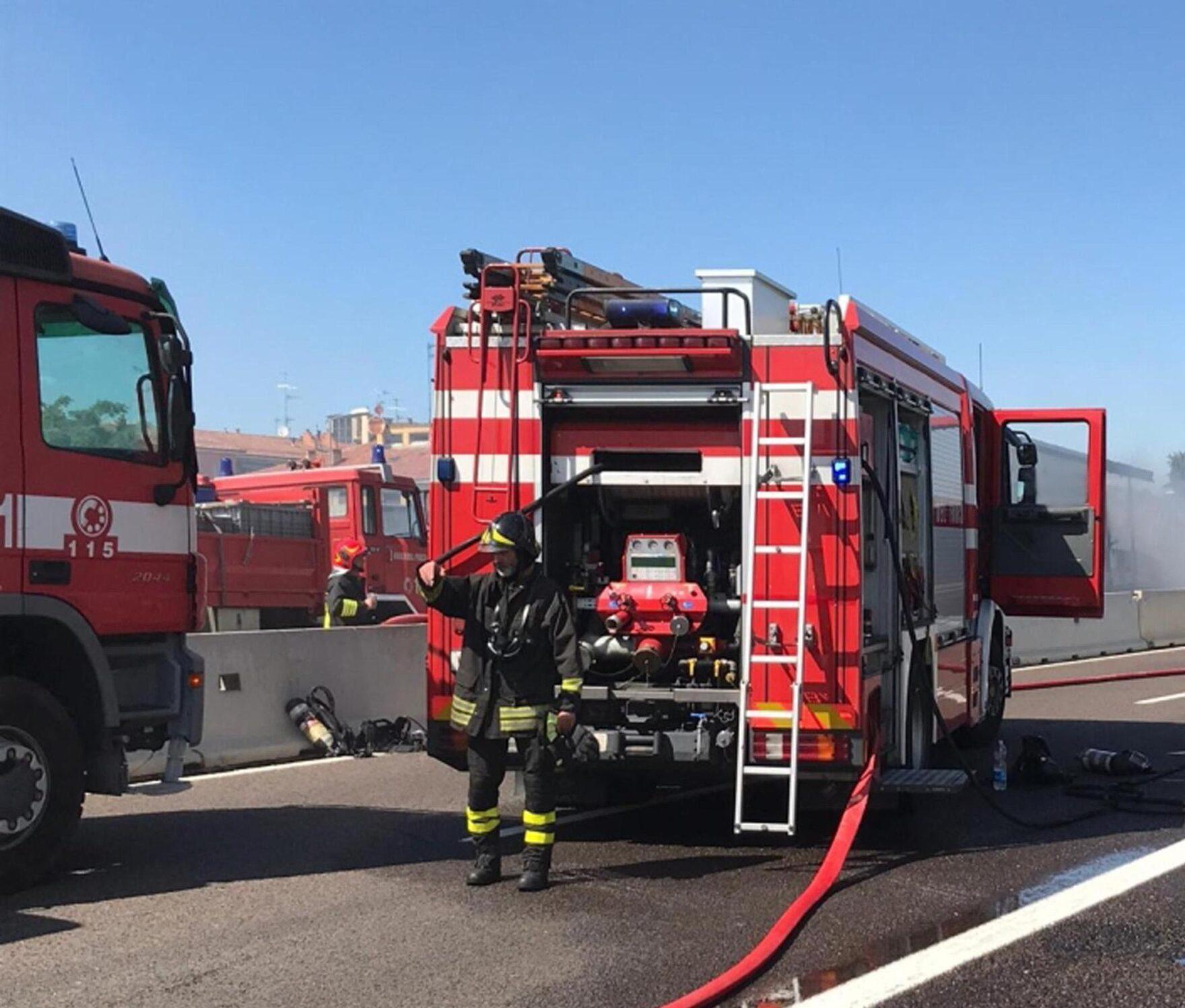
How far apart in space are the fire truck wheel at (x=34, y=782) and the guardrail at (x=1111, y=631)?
623 inches

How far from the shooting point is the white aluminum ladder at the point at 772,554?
7457 millimetres

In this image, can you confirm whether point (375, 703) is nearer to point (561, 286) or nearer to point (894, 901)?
point (561, 286)

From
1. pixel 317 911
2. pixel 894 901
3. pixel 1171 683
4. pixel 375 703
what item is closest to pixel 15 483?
pixel 317 911

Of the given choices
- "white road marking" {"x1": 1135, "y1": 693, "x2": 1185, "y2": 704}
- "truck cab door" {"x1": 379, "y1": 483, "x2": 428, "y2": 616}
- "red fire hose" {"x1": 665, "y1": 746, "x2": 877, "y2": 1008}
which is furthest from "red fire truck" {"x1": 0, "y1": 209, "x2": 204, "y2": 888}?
"truck cab door" {"x1": 379, "y1": 483, "x2": 428, "y2": 616}

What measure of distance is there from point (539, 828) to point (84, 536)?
2.54 m

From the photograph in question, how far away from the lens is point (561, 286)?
27.3 ft

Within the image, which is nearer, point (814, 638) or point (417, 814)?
point (814, 638)

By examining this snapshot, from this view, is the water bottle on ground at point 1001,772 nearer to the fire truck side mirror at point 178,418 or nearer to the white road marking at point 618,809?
the white road marking at point 618,809

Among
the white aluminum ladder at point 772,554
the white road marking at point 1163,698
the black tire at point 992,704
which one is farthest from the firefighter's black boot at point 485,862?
the white road marking at point 1163,698

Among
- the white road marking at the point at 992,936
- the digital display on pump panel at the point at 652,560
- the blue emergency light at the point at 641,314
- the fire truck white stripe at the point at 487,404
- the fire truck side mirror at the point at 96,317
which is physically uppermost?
the blue emergency light at the point at 641,314

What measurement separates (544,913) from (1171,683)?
14.0 metres

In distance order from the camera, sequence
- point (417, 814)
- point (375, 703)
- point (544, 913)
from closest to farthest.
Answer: point (544, 913)
point (417, 814)
point (375, 703)

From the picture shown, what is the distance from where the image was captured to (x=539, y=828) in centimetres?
693

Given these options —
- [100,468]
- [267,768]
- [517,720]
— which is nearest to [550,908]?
[517,720]
